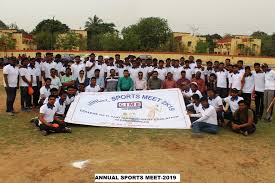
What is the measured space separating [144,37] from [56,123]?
61.9m

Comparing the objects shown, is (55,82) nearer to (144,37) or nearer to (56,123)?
(56,123)

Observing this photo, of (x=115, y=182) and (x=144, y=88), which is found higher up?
(x=144, y=88)

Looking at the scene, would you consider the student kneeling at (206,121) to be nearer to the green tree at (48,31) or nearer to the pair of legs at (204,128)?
A: the pair of legs at (204,128)

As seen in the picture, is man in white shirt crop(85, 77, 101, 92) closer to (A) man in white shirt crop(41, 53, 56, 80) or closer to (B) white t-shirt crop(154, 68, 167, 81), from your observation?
(A) man in white shirt crop(41, 53, 56, 80)

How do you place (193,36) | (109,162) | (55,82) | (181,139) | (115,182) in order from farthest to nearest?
(193,36), (55,82), (181,139), (109,162), (115,182)

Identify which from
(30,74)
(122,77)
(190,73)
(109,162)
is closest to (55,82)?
(30,74)

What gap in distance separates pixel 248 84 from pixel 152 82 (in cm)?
294

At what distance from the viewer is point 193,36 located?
75.4 metres

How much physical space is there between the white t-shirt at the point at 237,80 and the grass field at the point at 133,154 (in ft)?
6.09

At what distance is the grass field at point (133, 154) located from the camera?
20.9 ft

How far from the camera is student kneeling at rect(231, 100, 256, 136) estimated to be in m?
9.54

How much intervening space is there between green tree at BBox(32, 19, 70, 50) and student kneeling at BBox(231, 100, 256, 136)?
53892mm

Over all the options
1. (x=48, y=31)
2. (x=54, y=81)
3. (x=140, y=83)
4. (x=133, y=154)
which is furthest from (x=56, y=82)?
(x=48, y=31)

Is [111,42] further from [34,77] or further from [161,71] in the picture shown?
[34,77]
